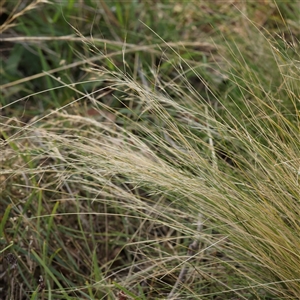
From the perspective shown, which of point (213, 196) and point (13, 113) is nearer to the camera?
point (213, 196)

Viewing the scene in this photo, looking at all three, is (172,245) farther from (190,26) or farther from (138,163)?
(190,26)

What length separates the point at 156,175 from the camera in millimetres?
1614

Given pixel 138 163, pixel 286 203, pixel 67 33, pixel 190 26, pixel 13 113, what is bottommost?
pixel 13 113

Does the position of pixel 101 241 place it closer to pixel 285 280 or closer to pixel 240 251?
pixel 240 251

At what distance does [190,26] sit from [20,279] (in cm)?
135

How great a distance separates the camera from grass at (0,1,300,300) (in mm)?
1591

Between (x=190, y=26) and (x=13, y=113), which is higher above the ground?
(x=190, y=26)

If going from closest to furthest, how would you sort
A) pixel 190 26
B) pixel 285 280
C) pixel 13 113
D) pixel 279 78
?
pixel 285 280 < pixel 279 78 < pixel 13 113 < pixel 190 26

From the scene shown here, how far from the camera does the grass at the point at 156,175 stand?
159 centimetres

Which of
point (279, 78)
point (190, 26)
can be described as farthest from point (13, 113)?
point (279, 78)

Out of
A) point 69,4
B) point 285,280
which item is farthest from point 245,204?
A: point 69,4

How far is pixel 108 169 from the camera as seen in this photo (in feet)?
5.30

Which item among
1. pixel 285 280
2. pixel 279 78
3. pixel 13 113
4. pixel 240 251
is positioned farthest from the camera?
pixel 13 113

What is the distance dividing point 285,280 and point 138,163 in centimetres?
43
